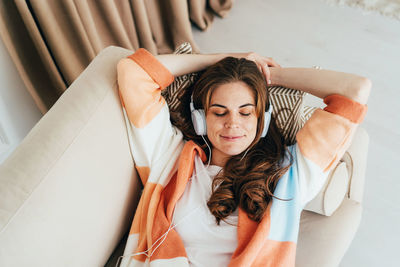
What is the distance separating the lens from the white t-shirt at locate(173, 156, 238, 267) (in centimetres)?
105

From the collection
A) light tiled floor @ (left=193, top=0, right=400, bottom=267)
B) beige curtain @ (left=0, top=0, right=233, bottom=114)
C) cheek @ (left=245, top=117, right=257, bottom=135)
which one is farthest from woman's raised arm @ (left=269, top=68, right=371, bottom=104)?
beige curtain @ (left=0, top=0, right=233, bottom=114)

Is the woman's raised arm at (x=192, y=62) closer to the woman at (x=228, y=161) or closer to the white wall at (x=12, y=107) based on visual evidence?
the woman at (x=228, y=161)

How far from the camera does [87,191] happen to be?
98 cm

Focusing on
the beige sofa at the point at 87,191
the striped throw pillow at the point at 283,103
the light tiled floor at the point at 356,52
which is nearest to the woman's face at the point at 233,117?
the striped throw pillow at the point at 283,103

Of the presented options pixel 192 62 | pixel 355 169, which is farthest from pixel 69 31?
pixel 355 169

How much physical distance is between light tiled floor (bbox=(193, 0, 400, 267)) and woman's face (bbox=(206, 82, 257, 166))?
0.82m

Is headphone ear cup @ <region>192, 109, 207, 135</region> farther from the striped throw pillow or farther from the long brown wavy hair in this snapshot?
the striped throw pillow

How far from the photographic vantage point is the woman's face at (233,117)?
108 centimetres

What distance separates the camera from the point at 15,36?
4.96 ft

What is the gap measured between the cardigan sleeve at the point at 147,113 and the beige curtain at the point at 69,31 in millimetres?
636

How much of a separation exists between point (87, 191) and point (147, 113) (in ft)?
1.03

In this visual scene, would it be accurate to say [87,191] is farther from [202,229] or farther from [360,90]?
[360,90]

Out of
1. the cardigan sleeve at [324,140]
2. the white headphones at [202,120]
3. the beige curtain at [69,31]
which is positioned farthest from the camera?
the beige curtain at [69,31]

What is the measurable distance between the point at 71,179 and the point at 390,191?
58.9 inches
